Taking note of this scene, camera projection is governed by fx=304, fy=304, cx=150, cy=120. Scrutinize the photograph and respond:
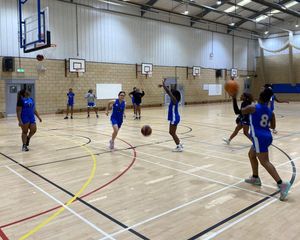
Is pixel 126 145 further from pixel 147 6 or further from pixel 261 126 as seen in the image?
pixel 147 6

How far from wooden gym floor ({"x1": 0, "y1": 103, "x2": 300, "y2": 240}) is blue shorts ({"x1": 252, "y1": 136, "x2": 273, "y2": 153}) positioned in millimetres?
710

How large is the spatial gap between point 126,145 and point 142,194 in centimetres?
408

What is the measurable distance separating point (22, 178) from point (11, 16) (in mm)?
14682

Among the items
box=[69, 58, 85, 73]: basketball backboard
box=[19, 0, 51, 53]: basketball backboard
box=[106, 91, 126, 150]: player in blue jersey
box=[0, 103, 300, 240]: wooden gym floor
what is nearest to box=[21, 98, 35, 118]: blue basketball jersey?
box=[0, 103, 300, 240]: wooden gym floor

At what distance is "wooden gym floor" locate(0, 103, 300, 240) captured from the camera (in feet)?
11.6

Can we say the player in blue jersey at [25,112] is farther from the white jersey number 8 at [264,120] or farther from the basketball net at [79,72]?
the basketball net at [79,72]

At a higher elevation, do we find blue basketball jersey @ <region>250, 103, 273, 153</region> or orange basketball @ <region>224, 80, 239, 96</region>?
orange basketball @ <region>224, 80, 239, 96</region>

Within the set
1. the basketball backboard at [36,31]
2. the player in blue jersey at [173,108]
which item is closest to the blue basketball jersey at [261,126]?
the player in blue jersey at [173,108]

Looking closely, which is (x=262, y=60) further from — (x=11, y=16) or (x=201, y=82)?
(x=11, y=16)

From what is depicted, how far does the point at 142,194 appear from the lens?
4730mm

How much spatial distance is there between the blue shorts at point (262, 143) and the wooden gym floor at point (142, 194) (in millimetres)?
710

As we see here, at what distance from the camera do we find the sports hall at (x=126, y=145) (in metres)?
3.78

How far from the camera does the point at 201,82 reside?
94.6 ft

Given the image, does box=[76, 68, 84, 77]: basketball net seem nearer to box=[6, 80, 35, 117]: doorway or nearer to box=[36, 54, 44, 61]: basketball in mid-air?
box=[36, 54, 44, 61]: basketball in mid-air
